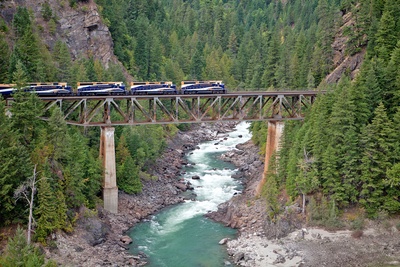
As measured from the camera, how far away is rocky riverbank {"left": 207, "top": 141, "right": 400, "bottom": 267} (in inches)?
1768

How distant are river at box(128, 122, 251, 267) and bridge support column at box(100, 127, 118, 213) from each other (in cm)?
437

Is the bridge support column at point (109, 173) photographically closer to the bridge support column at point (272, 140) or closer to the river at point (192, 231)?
the river at point (192, 231)

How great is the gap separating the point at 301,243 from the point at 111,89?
29.8 metres

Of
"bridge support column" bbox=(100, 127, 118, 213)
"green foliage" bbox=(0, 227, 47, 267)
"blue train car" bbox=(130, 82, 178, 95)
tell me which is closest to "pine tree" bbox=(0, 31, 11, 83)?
"bridge support column" bbox=(100, 127, 118, 213)

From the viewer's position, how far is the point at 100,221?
52438 mm

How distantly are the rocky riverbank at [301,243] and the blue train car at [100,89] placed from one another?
21237 millimetres

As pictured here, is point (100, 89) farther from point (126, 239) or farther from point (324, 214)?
point (324, 214)

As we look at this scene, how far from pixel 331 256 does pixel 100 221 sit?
25174 mm

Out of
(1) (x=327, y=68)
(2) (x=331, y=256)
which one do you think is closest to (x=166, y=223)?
(2) (x=331, y=256)

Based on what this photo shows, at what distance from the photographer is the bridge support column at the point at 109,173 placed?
188ft

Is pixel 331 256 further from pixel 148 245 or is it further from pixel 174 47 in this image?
pixel 174 47

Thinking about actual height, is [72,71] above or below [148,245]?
above

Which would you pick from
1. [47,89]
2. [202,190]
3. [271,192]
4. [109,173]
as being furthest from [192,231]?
[47,89]

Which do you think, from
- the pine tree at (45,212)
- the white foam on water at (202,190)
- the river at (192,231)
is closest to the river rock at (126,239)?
the river at (192,231)
